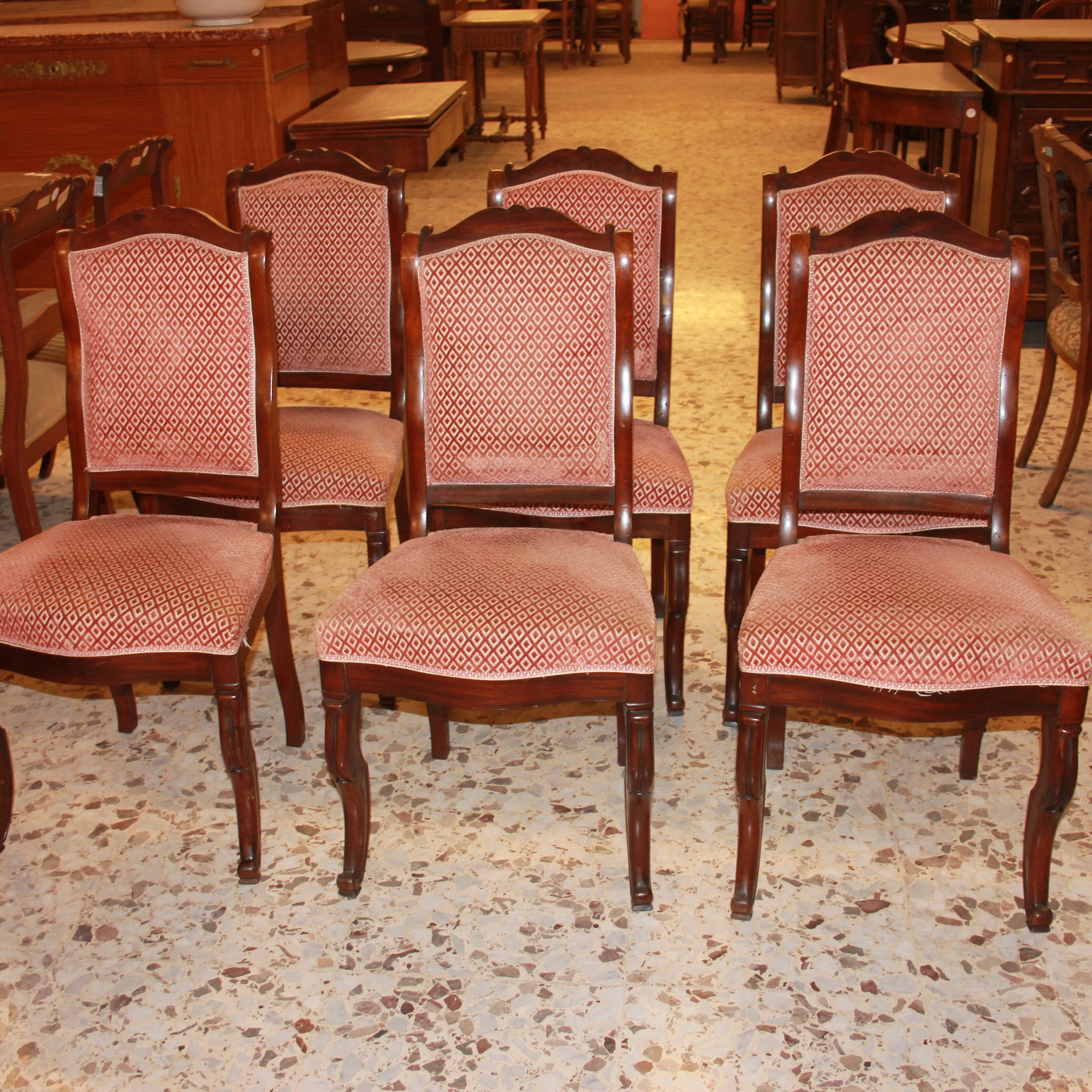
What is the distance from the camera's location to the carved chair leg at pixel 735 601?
248cm

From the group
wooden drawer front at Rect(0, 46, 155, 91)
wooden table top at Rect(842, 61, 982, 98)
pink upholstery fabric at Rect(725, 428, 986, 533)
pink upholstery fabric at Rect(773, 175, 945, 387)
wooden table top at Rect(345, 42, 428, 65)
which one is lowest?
pink upholstery fabric at Rect(725, 428, 986, 533)

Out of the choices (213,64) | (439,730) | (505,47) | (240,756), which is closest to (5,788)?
(240,756)

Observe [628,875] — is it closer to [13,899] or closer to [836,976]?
[836,976]

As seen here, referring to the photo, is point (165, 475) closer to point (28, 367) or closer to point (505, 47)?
point (28, 367)

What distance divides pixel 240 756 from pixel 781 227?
1.54 meters

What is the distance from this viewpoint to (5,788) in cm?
226

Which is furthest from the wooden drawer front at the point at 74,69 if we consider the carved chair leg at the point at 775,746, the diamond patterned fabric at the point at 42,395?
the carved chair leg at the point at 775,746

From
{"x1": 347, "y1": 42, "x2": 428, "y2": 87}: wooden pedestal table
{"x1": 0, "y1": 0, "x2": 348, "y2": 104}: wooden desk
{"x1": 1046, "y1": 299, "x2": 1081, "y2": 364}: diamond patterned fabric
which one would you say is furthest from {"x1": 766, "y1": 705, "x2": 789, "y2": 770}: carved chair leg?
{"x1": 347, "y1": 42, "x2": 428, "y2": 87}: wooden pedestal table

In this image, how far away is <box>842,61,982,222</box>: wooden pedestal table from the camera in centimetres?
486

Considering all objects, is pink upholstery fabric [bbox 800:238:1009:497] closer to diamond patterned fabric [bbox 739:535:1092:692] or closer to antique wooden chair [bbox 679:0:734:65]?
diamond patterned fabric [bbox 739:535:1092:692]

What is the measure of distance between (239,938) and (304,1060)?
0.30 metres

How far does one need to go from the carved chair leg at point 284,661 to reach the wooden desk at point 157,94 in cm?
266

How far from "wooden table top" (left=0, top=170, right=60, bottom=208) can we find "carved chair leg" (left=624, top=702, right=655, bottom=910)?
2.21m

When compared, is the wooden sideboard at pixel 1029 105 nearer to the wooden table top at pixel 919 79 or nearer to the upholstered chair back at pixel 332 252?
the wooden table top at pixel 919 79
